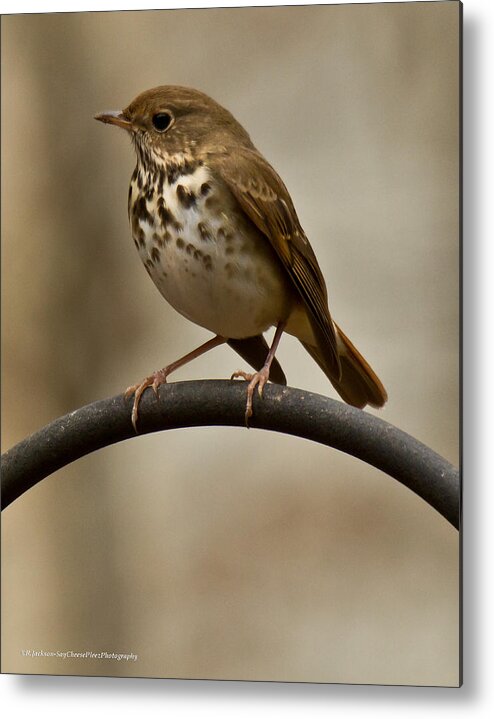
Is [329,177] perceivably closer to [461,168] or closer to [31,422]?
[461,168]

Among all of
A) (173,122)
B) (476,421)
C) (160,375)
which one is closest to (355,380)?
(476,421)

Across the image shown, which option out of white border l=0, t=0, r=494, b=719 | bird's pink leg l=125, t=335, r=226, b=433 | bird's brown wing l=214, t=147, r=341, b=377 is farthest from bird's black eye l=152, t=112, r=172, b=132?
white border l=0, t=0, r=494, b=719

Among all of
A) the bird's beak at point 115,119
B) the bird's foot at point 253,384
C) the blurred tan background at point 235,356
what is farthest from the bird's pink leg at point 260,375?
the bird's beak at point 115,119

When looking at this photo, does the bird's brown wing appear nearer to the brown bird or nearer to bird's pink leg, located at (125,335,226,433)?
the brown bird

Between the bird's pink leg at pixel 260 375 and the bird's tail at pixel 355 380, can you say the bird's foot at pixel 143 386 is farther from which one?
the bird's tail at pixel 355 380

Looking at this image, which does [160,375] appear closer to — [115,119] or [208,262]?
[208,262]

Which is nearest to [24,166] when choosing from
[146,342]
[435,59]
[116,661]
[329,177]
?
[146,342]
